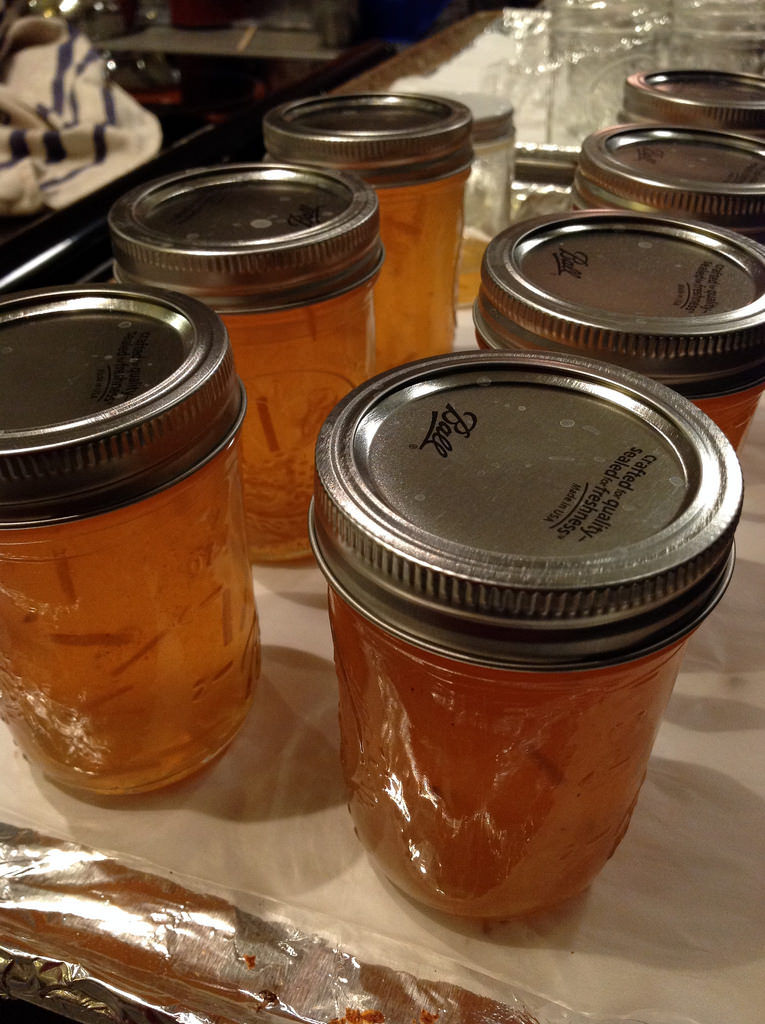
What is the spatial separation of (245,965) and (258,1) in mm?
2560

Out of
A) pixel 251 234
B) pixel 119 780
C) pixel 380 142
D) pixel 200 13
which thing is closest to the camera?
pixel 119 780

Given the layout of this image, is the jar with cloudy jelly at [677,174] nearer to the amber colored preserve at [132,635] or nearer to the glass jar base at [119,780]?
the amber colored preserve at [132,635]

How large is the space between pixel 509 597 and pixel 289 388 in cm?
43

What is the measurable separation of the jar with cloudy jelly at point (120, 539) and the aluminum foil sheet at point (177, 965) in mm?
80

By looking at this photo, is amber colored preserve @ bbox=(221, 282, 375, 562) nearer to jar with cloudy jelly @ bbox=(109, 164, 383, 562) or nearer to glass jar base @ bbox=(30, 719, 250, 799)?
jar with cloudy jelly @ bbox=(109, 164, 383, 562)

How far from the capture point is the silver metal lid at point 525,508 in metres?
0.39

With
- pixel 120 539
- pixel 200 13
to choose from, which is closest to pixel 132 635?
pixel 120 539

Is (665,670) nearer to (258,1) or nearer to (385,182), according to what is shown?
(385,182)

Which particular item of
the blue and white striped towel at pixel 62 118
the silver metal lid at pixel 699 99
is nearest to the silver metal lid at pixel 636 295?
the silver metal lid at pixel 699 99

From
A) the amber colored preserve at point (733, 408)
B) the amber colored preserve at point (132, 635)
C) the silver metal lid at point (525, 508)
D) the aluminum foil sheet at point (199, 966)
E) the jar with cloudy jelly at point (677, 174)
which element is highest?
the jar with cloudy jelly at point (677, 174)

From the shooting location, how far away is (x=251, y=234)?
731 millimetres

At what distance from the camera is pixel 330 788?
0.63m

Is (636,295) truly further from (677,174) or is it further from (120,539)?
(120,539)

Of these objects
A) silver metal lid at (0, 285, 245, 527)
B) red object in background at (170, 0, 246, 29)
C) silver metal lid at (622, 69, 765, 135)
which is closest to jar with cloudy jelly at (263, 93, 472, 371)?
silver metal lid at (622, 69, 765, 135)
